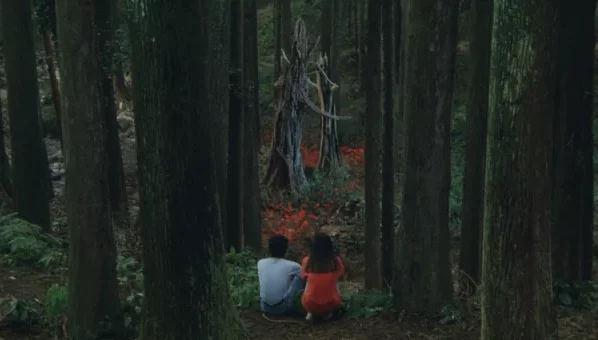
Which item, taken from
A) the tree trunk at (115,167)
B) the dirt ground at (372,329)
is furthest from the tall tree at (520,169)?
the tree trunk at (115,167)

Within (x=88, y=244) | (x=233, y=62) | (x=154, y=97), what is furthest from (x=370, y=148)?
(x=154, y=97)

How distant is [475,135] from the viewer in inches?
388

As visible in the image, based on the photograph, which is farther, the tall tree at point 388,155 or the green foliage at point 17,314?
the tall tree at point 388,155

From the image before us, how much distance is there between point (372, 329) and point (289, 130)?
15.0m

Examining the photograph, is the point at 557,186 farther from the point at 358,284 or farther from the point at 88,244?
the point at 358,284

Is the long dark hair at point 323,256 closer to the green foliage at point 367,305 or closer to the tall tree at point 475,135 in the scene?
the green foliage at point 367,305

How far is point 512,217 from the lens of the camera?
465cm

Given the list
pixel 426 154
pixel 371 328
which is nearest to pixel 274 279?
pixel 371 328

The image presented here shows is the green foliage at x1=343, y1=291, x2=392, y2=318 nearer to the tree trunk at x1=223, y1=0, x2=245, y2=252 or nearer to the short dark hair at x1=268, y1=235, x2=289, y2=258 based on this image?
the short dark hair at x1=268, y1=235, x2=289, y2=258

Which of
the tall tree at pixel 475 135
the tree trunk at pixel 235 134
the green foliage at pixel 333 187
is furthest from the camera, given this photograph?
the green foliage at pixel 333 187

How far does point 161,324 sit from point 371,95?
6.66 meters

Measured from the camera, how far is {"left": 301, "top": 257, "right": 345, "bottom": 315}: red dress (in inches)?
326

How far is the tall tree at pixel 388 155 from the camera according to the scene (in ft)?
36.5

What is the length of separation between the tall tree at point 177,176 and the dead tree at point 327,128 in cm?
1824
